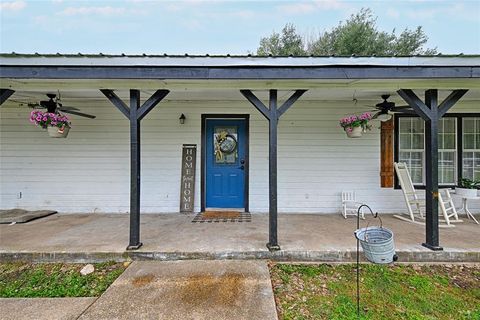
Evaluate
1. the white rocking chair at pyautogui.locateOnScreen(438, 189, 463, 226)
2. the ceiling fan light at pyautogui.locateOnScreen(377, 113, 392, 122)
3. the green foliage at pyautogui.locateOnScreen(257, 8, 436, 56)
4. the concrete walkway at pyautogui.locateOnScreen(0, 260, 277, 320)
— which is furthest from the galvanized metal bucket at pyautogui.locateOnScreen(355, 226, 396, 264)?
the green foliage at pyautogui.locateOnScreen(257, 8, 436, 56)

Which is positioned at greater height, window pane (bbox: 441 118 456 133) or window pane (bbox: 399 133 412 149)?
window pane (bbox: 441 118 456 133)

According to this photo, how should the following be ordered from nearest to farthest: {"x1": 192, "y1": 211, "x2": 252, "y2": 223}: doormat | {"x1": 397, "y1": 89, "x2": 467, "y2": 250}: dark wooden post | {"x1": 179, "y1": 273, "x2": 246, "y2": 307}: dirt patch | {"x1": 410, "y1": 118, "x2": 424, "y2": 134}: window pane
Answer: {"x1": 179, "y1": 273, "x2": 246, "y2": 307}: dirt patch < {"x1": 397, "y1": 89, "x2": 467, "y2": 250}: dark wooden post < {"x1": 192, "y1": 211, "x2": 252, "y2": 223}: doormat < {"x1": 410, "y1": 118, "x2": 424, "y2": 134}: window pane

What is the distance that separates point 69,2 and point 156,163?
1311cm

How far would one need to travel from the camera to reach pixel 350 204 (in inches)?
197

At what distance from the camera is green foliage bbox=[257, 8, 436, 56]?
12844 mm

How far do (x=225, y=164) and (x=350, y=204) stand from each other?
252cm

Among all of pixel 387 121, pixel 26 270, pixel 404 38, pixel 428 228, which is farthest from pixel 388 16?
pixel 26 270

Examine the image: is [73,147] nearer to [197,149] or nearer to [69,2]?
[197,149]

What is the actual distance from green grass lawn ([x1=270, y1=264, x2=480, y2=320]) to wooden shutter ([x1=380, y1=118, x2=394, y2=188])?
2.26 m

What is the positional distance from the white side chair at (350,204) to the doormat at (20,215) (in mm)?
5555

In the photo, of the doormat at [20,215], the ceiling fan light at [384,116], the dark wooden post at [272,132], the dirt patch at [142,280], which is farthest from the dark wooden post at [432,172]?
the doormat at [20,215]

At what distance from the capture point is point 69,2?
13.1 metres

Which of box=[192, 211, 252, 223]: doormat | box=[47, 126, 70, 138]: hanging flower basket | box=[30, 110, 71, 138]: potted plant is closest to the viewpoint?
box=[30, 110, 71, 138]: potted plant

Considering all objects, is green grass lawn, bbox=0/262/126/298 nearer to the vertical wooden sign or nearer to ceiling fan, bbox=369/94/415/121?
the vertical wooden sign
